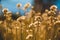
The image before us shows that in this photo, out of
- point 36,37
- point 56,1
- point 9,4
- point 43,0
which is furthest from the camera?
point 43,0

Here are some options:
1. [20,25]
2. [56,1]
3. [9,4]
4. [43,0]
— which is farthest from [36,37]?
[43,0]

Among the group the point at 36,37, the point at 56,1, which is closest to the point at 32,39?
the point at 36,37

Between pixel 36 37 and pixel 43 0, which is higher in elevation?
pixel 43 0

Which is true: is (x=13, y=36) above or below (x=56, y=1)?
below

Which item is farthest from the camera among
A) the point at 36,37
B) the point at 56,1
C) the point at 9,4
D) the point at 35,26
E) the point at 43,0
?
the point at 43,0

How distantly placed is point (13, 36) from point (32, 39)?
427 millimetres

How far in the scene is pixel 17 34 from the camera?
395cm

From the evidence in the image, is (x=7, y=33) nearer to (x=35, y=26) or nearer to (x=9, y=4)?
(x=35, y=26)

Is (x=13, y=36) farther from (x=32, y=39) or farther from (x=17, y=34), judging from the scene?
(x=32, y=39)

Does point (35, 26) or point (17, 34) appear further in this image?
point (17, 34)

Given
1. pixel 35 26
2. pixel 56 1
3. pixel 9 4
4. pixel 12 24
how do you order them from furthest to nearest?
pixel 56 1
pixel 9 4
pixel 12 24
pixel 35 26

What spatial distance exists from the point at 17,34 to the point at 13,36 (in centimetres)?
7

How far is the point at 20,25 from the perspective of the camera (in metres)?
3.97

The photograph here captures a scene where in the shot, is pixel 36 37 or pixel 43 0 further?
pixel 43 0
